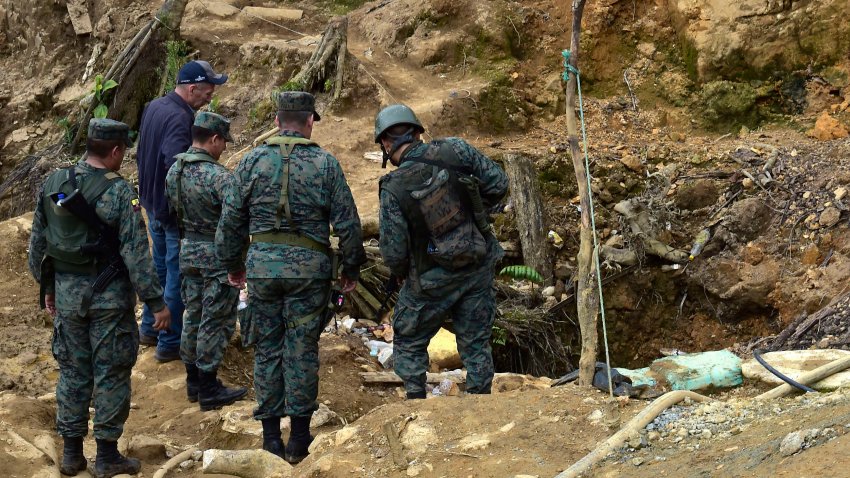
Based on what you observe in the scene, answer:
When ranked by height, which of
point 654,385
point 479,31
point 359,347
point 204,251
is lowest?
point 359,347

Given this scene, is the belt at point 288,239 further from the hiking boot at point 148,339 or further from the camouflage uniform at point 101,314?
the hiking boot at point 148,339

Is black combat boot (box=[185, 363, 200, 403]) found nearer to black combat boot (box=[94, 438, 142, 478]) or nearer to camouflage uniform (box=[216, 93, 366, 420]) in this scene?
black combat boot (box=[94, 438, 142, 478])

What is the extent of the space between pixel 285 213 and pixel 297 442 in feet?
4.28

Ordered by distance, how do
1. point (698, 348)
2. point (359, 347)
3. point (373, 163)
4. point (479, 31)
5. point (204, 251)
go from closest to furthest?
point (204, 251), point (359, 347), point (698, 348), point (373, 163), point (479, 31)

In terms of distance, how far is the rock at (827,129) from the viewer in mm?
10297

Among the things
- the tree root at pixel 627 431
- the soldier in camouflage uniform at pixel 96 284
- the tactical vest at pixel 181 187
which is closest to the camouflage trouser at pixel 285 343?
the soldier in camouflage uniform at pixel 96 284

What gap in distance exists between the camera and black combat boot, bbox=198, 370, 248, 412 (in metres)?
5.82

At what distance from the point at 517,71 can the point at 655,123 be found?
6.29ft

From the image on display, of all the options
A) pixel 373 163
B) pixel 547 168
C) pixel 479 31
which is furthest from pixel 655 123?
pixel 373 163

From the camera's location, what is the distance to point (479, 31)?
39.8 ft

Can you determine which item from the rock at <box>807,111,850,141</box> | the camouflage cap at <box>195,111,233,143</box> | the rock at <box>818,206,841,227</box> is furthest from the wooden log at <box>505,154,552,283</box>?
the camouflage cap at <box>195,111,233,143</box>

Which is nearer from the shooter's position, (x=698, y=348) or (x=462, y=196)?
(x=462, y=196)

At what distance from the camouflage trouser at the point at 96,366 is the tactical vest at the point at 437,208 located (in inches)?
63.5

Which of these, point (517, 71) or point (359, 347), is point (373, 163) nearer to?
point (517, 71)
